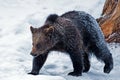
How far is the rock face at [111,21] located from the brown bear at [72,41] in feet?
4.27

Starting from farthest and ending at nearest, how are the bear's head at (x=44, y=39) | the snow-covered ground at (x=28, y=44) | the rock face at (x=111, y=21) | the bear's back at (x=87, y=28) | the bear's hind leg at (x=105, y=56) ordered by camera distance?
the rock face at (x=111, y=21) → the bear's hind leg at (x=105, y=56) → the bear's back at (x=87, y=28) → the snow-covered ground at (x=28, y=44) → the bear's head at (x=44, y=39)

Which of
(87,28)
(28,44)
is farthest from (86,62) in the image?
(28,44)

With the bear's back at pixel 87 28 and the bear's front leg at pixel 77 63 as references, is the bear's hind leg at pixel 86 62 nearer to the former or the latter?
the bear's back at pixel 87 28

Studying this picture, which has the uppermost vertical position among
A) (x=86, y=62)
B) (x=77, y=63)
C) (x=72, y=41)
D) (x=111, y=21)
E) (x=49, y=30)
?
(x=111, y=21)

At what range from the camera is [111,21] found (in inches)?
395

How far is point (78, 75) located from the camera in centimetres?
780

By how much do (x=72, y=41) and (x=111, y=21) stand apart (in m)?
2.54

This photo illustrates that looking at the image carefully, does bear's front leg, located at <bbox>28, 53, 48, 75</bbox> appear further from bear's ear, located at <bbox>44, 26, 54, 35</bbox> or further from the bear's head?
bear's ear, located at <bbox>44, 26, 54, 35</bbox>

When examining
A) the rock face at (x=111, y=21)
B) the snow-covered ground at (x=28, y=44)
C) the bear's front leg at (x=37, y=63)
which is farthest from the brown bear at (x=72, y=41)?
the rock face at (x=111, y=21)

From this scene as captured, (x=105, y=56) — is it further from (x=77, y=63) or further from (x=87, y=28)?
(x=77, y=63)

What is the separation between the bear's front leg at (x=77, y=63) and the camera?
769 centimetres

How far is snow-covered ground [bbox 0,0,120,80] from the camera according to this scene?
25.9 feet

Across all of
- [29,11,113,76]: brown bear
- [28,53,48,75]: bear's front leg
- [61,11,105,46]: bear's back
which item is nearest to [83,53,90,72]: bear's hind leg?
[29,11,113,76]: brown bear

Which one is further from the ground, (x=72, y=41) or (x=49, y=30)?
(x=49, y=30)
